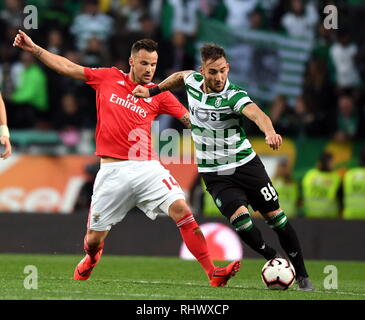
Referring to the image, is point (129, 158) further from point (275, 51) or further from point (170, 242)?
point (275, 51)

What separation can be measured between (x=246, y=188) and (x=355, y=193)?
652cm

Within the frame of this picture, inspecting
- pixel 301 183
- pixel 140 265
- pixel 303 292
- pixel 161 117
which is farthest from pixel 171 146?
pixel 303 292

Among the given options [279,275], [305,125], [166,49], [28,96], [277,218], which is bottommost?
[279,275]

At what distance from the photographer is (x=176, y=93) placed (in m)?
16.9

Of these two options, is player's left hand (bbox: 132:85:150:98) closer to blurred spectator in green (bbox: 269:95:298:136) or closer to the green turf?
the green turf

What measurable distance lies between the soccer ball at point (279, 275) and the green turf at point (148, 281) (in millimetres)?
82

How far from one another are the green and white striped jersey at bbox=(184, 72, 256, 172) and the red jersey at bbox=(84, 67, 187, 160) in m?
0.81

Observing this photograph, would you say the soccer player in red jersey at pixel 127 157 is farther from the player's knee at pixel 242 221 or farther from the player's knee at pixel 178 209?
the player's knee at pixel 242 221

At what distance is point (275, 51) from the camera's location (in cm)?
1753

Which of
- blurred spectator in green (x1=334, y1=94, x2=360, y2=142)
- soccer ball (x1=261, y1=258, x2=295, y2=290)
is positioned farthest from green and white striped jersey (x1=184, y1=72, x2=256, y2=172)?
blurred spectator in green (x1=334, y1=94, x2=360, y2=142)

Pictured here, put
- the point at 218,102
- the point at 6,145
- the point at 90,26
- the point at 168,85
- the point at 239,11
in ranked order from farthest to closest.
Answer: the point at 239,11 → the point at 90,26 → the point at 168,85 → the point at 218,102 → the point at 6,145

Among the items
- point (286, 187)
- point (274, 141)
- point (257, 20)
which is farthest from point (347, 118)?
point (274, 141)

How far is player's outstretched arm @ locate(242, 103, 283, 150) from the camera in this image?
28.0 ft

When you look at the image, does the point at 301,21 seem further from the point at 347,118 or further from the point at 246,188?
the point at 246,188
